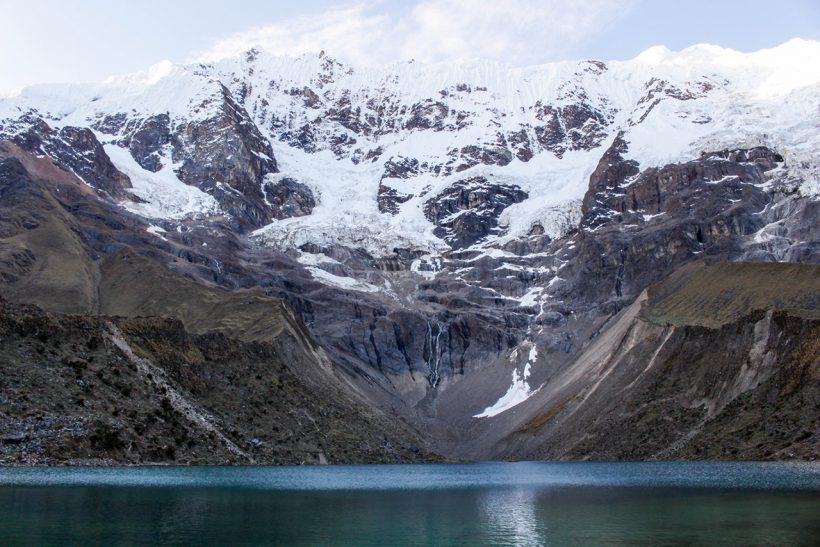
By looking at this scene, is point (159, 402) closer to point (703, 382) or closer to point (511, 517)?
point (511, 517)

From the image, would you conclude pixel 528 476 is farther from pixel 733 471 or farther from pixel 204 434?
pixel 204 434

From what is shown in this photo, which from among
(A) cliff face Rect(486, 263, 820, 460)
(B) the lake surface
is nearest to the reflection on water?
(B) the lake surface

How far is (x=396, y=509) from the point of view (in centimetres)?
6450

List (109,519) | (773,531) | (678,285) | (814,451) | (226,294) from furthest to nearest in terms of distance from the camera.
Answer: (678,285), (226,294), (814,451), (109,519), (773,531)

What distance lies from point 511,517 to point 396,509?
9.40 m

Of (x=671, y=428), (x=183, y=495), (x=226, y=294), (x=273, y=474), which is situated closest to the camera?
(x=183, y=495)

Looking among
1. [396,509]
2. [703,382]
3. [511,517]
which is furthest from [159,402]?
[703,382]

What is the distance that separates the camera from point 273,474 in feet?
324

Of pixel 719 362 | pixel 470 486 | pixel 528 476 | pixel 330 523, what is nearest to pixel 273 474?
pixel 470 486

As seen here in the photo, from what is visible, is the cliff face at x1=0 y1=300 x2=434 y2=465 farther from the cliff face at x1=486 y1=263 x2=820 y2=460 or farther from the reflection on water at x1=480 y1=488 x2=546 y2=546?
the reflection on water at x1=480 y1=488 x2=546 y2=546

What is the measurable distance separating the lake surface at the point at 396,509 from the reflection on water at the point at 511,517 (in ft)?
0.37

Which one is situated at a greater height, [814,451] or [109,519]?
[109,519]

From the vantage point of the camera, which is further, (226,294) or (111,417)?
(226,294)

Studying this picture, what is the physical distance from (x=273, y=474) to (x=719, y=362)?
256 ft
